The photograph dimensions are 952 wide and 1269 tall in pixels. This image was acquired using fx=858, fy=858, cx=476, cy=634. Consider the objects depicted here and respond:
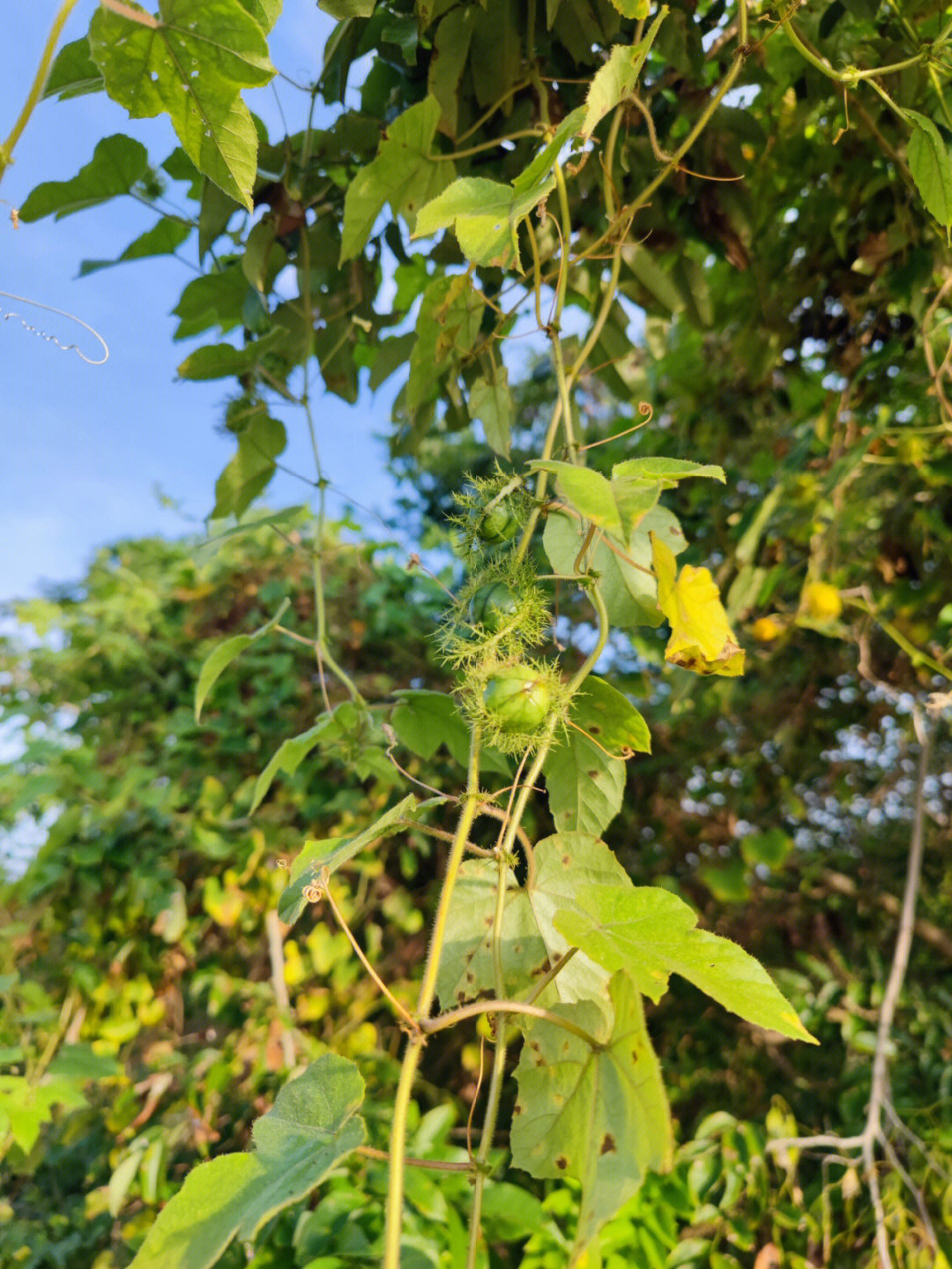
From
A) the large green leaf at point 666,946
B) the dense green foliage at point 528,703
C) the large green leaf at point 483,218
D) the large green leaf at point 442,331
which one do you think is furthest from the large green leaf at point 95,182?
the large green leaf at point 666,946

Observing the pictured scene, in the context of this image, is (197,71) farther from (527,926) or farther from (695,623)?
(527,926)

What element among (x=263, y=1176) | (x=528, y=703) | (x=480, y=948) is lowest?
(x=263, y=1176)

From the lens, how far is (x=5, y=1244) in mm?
1503

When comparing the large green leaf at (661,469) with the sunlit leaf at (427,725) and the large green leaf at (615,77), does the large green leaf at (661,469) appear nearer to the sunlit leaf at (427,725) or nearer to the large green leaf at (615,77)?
the large green leaf at (615,77)

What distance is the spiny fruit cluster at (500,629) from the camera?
1.43 feet

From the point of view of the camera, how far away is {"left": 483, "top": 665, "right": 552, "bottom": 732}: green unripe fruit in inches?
17.0

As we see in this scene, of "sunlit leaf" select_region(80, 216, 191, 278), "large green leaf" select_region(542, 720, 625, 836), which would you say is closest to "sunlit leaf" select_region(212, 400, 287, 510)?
"sunlit leaf" select_region(80, 216, 191, 278)

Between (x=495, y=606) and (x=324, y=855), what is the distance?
Result: 165mm

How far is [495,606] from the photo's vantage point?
0.49m

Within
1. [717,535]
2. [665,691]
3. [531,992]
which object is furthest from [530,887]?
[665,691]

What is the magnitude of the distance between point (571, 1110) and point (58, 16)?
0.58 m

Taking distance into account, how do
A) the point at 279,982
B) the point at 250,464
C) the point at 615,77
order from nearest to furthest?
the point at 615,77 → the point at 250,464 → the point at 279,982

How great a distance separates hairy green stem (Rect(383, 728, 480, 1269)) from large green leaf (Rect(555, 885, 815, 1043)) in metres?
0.06

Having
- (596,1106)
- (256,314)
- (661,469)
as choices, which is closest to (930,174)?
(661,469)
